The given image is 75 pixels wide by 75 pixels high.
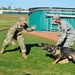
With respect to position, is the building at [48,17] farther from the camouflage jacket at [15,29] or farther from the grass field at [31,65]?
the camouflage jacket at [15,29]

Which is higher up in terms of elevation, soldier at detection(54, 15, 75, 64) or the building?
soldier at detection(54, 15, 75, 64)

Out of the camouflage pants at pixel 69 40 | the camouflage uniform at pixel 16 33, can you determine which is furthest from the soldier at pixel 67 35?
the camouflage uniform at pixel 16 33

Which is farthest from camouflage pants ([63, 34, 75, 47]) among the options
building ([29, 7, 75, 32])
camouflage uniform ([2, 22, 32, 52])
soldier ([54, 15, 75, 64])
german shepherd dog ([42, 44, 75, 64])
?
building ([29, 7, 75, 32])

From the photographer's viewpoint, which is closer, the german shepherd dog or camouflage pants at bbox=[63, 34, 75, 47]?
the german shepherd dog

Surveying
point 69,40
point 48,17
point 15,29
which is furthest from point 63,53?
point 48,17

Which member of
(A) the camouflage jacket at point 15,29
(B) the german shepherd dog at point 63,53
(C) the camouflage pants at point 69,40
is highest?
(A) the camouflage jacket at point 15,29

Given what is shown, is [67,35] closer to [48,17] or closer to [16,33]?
[16,33]

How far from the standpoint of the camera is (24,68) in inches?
333

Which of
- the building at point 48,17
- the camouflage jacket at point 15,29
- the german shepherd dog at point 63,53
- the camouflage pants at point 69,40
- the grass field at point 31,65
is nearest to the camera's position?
the grass field at point 31,65

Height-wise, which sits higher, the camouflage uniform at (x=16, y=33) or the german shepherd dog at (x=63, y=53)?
the camouflage uniform at (x=16, y=33)

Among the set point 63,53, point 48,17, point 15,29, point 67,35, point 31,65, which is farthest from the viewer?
point 48,17

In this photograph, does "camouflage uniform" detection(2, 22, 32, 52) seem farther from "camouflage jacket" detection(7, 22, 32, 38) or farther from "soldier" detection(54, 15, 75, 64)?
"soldier" detection(54, 15, 75, 64)

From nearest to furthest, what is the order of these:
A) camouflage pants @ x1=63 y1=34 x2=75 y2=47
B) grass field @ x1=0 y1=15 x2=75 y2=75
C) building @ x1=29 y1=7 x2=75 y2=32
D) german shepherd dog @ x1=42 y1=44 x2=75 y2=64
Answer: grass field @ x1=0 y1=15 x2=75 y2=75 → german shepherd dog @ x1=42 y1=44 x2=75 y2=64 → camouflage pants @ x1=63 y1=34 x2=75 y2=47 → building @ x1=29 y1=7 x2=75 y2=32

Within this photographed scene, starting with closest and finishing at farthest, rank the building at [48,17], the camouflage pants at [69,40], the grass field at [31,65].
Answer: the grass field at [31,65]
the camouflage pants at [69,40]
the building at [48,17]
